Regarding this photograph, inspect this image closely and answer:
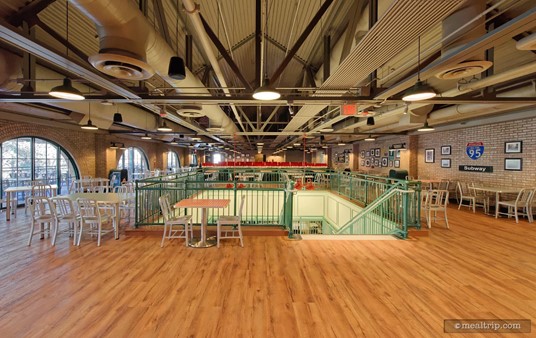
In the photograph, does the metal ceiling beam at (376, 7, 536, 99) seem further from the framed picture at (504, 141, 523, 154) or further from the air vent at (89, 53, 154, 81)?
the framed picture at (504, 141, 523, 154)

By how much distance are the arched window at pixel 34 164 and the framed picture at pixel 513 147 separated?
52.4 feet

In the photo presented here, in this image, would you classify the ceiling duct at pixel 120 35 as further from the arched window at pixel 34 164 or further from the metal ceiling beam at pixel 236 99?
the arched window at pixel 34 164

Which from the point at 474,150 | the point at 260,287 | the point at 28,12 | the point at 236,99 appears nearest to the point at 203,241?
the point at 260,287

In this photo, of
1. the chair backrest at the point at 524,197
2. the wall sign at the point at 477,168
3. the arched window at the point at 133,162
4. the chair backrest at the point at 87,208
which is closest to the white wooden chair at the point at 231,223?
the chair backrest at the point at 87,208

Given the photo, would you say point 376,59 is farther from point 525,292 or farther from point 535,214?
point 535,214

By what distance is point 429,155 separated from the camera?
1096 cm

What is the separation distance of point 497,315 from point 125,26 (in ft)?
16.7

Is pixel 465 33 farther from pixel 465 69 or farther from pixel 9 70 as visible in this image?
pixel 9 70

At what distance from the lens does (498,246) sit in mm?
4680

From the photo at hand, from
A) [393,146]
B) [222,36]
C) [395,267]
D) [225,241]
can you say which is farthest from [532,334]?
[393,146]

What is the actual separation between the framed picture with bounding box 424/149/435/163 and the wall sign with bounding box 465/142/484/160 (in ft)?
5.60

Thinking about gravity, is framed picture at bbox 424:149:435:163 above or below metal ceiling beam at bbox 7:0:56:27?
below

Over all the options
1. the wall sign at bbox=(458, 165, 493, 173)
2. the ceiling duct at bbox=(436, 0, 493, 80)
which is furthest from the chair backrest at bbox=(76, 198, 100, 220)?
the wall sign at bbox=(458, 165, 493, 173)

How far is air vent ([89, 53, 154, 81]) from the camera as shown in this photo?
7.20 ft
